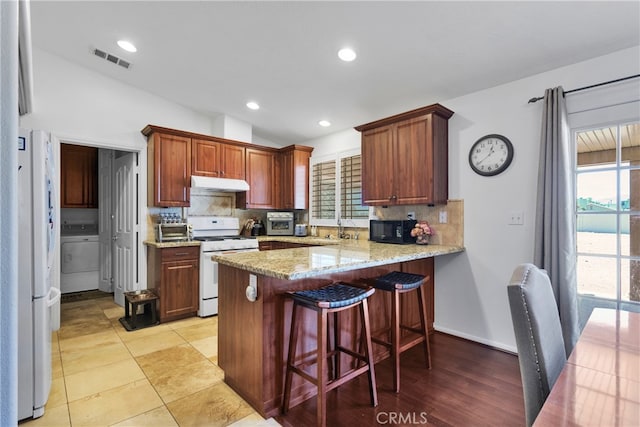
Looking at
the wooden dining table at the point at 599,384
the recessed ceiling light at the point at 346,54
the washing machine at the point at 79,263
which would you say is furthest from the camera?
the washing machine at the point at 79,263

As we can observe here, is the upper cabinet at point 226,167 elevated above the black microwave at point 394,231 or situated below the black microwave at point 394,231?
above

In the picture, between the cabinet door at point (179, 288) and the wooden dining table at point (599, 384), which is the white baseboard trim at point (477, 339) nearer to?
the wooden dining table at point (599, 384)

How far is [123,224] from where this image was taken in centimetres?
416

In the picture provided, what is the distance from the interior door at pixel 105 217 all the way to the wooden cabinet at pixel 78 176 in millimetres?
233

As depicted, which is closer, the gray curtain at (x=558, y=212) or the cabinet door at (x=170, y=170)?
the gray curtain at (x=558, y=212)

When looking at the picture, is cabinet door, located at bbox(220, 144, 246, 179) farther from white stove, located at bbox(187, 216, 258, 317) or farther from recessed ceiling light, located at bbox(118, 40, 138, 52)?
recessed ceiling light, located at bbox(118, 40, 138, 52)

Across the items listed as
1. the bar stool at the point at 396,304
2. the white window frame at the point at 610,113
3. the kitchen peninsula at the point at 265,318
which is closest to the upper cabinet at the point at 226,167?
the kitchen peninsula at the point at 265,318

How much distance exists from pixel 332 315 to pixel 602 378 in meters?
1.54

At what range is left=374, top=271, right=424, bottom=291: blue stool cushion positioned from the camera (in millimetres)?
2223

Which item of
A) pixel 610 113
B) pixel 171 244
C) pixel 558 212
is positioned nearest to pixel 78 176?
pixel 171 244

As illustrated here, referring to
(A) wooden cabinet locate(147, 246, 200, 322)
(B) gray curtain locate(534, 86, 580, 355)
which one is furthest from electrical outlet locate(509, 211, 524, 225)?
(A) wooden cabinet locate(147, 246, 200, 322)

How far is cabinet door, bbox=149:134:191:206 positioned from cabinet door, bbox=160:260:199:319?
81 cm

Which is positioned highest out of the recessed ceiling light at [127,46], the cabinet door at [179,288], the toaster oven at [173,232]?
the recessed ceiling light at [127,46]

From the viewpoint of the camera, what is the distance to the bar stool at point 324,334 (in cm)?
170
